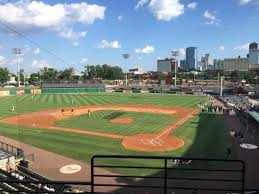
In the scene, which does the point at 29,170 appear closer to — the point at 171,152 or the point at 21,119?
the point at 171,152

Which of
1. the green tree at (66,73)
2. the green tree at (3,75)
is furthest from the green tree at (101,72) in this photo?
the green tree at (3,75)

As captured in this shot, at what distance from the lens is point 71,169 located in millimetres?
23109

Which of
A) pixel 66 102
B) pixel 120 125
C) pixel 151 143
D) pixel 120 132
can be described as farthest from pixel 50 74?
pixel 151 143

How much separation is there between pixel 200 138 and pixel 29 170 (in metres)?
17.8

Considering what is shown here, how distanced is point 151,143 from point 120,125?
10.1 metres

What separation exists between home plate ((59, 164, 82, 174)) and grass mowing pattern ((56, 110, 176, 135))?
1147 cm

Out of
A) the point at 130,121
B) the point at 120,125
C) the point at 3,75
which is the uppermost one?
the point at 3,75

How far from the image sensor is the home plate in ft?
74.4

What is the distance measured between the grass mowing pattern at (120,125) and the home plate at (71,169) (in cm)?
1147

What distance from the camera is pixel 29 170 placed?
72.5 ft

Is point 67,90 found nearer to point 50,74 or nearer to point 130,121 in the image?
point 130,121

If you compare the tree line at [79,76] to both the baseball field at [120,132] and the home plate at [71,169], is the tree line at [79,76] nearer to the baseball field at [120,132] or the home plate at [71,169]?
the baseball field at [120,132]

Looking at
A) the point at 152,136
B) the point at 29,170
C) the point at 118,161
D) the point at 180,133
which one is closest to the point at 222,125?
the point at 180,133

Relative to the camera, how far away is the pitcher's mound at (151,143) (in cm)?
2838
